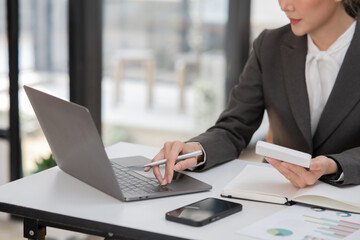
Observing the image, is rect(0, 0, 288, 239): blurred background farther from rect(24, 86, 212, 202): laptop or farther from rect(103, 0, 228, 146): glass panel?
rect(24, 86, 212, 202): laptop

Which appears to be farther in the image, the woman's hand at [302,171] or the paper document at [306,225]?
the woman's hand at [302,171]

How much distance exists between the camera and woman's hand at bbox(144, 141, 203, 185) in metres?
1.64

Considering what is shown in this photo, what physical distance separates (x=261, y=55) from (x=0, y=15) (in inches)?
82.1

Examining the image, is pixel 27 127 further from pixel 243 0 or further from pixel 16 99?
pixel 243 0

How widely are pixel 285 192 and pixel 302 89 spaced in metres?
0.61

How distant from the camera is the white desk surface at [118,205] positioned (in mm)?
1348

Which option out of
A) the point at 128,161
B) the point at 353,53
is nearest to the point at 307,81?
the point at 353,53

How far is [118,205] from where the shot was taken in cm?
149

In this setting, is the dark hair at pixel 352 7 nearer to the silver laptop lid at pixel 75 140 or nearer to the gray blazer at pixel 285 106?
the gray blazer at pixel 285 106

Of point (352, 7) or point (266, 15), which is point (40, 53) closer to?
point (266, 15)

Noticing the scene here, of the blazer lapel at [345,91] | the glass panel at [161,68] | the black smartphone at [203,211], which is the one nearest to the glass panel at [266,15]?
the glass panel at [161,68]

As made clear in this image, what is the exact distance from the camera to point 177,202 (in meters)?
1.53

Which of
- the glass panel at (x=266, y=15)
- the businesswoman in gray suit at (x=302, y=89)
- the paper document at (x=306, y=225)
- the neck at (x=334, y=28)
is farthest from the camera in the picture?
the glass panel at (x=266, y=15)

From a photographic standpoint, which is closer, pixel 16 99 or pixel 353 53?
pixel 353 53
